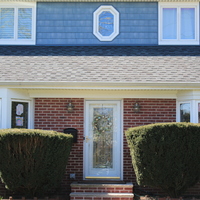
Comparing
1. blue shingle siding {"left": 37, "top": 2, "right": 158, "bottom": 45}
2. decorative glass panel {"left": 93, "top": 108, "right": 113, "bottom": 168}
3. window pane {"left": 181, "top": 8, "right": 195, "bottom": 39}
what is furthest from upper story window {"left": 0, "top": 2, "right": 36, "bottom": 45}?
window pane {"left": 181, "top": 8, "right": 195, "bottom": 39}

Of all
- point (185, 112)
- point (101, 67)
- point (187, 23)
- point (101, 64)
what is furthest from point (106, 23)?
point (185, 112)

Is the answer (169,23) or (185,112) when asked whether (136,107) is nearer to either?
(185,112)

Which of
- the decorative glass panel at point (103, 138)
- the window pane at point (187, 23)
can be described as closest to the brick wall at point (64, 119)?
the decorative glass panel at point (103, 138)

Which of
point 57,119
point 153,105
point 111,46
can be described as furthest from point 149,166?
point 111,46

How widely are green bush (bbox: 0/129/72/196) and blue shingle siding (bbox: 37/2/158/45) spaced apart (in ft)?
13.1

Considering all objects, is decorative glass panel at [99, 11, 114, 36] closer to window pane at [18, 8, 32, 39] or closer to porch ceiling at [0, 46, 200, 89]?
porch ceiling at [0, 46, 200, 89]

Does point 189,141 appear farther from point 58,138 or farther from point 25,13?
point 25,13

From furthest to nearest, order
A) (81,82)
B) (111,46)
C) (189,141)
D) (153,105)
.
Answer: (111,46), (153,105), (81,82), (189,141)

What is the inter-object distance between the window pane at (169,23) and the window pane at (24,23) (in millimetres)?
4089

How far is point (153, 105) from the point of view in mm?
8555

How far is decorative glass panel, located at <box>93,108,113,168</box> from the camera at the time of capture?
862 cm

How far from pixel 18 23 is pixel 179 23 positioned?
192 inches

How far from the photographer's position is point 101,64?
893cm

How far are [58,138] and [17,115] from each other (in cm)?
168
